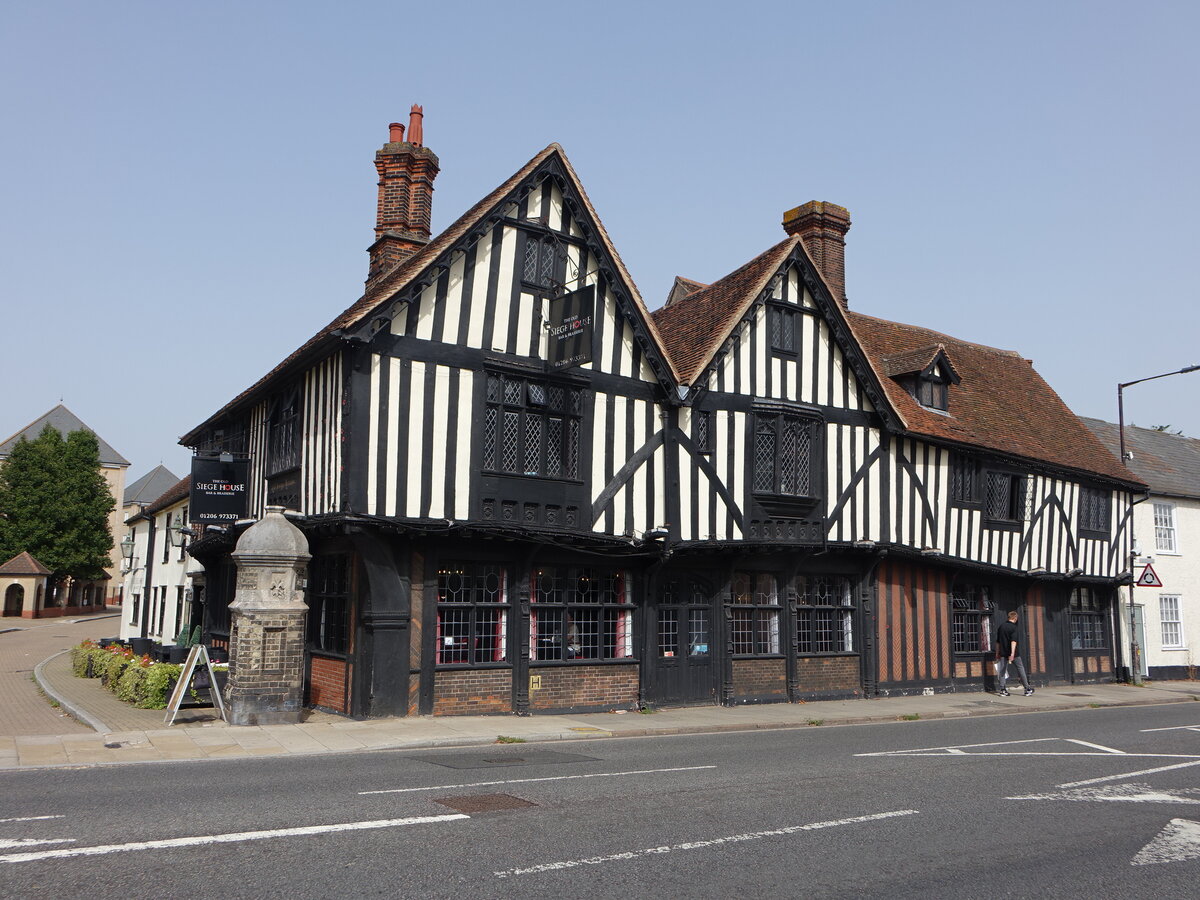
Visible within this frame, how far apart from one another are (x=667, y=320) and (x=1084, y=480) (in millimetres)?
12515

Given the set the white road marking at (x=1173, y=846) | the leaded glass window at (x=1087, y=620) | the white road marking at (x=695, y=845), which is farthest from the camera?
the leaded glass window at (x=1087, y=620)

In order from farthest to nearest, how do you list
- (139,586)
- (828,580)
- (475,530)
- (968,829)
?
(139,586) → (828,580) → (475,530) → (968,829)

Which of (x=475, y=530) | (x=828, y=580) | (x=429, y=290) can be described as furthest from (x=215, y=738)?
(x=828, y=580)

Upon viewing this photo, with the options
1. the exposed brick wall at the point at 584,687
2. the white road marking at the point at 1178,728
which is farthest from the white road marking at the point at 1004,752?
the exposed brick wall at the point at 584,687

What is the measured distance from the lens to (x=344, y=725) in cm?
1469

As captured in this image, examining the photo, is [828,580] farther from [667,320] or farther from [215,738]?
[215,738]

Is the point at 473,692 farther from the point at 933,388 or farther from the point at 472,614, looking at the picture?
the point at 933,388

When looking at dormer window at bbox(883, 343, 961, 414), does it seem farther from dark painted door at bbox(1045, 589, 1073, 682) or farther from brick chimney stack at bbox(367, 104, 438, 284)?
brick chimney stack at bbox(367, 104, 438, 284)

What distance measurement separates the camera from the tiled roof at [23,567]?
6172cm

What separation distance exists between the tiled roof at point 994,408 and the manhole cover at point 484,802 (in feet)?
49.5

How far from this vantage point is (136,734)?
13.2 metres

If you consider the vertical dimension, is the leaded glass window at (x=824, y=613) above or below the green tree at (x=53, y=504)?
below

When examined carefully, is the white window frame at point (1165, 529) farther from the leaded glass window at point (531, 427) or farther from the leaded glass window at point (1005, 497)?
the leaded glass window at point (531, 427)

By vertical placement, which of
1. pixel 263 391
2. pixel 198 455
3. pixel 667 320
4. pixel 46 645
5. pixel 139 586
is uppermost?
pixel 667 320
